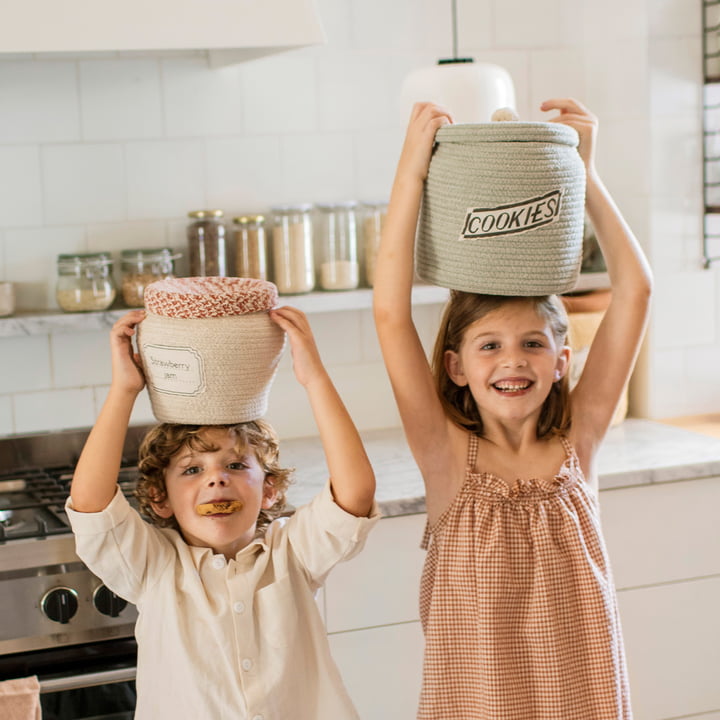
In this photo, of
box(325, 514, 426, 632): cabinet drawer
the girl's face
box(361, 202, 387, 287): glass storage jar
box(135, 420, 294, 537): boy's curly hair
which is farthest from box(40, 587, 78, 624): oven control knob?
box(361, 202, 387, 287): glass storage jar

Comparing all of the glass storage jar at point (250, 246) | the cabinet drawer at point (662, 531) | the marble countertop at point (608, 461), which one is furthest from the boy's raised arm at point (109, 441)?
the cabinet drawer at point (662, 531)

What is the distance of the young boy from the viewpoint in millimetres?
1333

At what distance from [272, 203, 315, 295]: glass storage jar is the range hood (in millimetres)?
480

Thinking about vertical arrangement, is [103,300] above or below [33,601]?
above

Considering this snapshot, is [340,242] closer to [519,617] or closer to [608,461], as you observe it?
[608,461]

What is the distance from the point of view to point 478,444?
1.56m

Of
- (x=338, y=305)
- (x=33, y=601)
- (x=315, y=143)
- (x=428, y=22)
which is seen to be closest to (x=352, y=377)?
(x=338, y=305)

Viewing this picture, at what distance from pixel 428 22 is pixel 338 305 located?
647 mm

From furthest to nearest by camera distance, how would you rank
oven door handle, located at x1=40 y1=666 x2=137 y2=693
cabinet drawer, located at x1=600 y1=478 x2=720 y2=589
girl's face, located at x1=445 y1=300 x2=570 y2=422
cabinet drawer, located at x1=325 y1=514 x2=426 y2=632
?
1. cabinet drawer, located at x1=600 y1=478 x2=720 y2=589
2. cabinet drawer, located at x1=325 y1=514 x2=426 y2=632
3. oven door handle, located at x1=40 y1=666 x2=137 y2=693
4. girl's face, located at x1=445 y1=300 x2=570 y2=422

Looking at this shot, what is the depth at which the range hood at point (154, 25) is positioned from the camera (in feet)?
5.57

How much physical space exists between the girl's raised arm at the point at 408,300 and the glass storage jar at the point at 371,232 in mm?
813

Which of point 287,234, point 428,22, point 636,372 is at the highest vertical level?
point 428,22

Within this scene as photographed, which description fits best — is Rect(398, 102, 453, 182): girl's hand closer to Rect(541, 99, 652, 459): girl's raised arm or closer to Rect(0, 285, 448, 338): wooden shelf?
Rect(541, 99, 652, 459): girl's raised arm

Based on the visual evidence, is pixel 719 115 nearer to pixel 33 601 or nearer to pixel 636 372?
pixel 636 372
